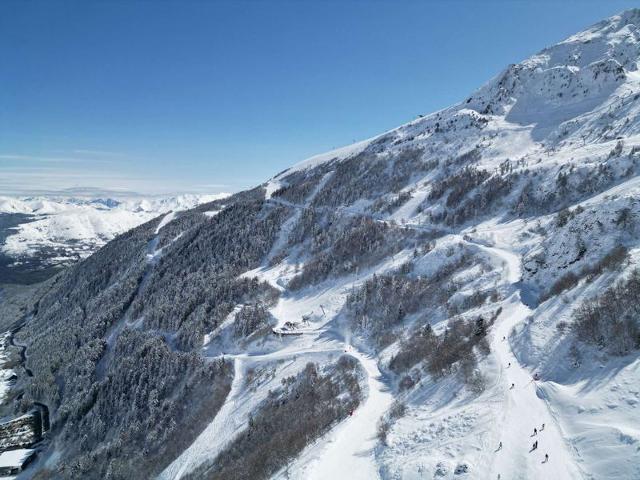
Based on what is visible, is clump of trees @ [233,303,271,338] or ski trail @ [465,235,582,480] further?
clump of trees @ [233,303,271,338]

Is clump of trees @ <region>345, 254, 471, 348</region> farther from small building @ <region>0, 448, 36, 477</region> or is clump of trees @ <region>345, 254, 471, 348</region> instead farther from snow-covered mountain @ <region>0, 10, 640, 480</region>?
small building @ <region>0, 448, 36, 477</region>

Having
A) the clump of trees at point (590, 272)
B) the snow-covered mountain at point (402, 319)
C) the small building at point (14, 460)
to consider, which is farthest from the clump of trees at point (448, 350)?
the small building at point (14, 460)

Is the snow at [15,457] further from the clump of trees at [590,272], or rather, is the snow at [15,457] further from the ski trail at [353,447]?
the clump of trees at [590,272]

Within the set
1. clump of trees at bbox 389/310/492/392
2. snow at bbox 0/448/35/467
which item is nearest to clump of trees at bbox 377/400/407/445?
clump of trees at bbox 389/310/492/392

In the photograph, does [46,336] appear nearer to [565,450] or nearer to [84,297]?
[84,297]

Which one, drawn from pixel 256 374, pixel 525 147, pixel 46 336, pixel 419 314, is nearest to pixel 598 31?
pixel 525 147
